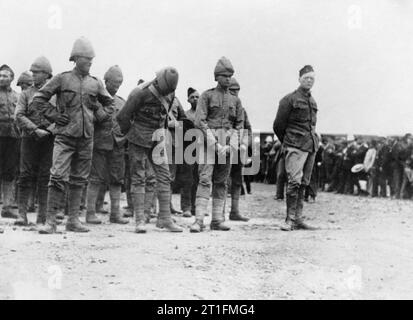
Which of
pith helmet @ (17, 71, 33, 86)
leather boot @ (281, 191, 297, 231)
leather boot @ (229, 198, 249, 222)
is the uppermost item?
pith helmet @ (17, 71, 33, 86)

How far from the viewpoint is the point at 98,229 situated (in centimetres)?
851

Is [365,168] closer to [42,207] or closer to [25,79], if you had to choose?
[25,79]

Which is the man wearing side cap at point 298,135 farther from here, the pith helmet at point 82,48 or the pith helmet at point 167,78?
the pith helmet at point 82,48

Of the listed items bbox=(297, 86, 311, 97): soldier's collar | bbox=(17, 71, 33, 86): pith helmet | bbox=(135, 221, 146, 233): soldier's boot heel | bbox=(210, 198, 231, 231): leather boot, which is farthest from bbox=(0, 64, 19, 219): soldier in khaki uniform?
bbox=(297, 86, 311, 97): soldier's collar

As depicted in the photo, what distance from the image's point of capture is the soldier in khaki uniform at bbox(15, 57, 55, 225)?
28.1ft

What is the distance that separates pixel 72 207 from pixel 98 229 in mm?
552

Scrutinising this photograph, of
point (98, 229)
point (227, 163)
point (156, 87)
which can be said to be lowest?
point (98, 229)

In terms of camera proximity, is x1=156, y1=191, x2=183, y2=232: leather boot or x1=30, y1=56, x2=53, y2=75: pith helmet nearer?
x1=156, y1=191, x2=183, y2=232: leather boot

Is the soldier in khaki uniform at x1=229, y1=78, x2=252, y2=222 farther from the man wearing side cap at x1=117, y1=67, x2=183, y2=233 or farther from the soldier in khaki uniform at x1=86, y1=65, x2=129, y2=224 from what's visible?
the man wearing side cap at x1=117, y1=67, x2=183, y2=233

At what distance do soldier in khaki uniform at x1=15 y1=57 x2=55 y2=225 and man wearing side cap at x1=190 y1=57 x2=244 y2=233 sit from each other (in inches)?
80.8

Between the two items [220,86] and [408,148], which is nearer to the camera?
[220,86]
